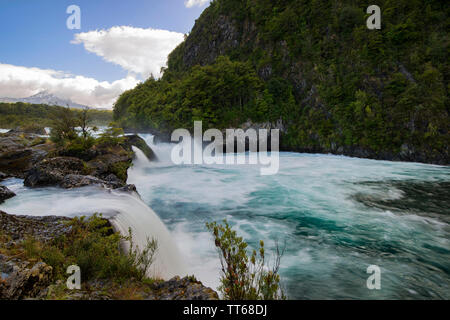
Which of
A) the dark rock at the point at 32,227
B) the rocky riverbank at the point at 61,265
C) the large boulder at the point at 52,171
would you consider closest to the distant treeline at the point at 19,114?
the large boulder at the point at 52,171

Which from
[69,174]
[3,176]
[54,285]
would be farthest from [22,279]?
[3,176]

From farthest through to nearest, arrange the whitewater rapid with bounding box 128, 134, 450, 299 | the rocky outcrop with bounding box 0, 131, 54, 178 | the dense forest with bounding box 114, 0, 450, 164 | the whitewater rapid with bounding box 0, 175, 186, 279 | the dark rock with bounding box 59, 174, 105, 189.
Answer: the dense forest with bounding box 114, 0, 450, 164 → the rocky outcrop with bounding box 0, 131, 54, 178 → the dark rock with bounding box 59, 174, 105, 189 → the whitewater rapid with bounding box 0, 175, 186, 279 → the whitewater rapid with bounding box 128, 134, 450, 299

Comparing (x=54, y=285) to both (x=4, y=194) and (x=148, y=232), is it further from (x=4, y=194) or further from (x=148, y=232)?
(x=4, y=194)

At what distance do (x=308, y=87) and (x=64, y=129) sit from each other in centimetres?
3121

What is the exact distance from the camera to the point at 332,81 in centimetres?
2866

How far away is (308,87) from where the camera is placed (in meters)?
32.0

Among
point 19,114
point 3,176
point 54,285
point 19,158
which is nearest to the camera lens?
point 54,285

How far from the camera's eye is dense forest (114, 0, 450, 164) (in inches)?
804

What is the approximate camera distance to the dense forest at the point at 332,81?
20422mm

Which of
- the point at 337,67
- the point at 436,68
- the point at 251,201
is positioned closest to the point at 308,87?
the point at 337,67

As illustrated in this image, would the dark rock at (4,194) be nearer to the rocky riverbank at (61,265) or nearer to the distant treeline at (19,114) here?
the rocky riverbank at (61,265)

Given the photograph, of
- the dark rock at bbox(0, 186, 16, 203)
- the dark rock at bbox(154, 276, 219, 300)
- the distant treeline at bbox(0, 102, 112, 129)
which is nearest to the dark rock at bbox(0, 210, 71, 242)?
the dark rock at bbox(154, 276, 219, 300)

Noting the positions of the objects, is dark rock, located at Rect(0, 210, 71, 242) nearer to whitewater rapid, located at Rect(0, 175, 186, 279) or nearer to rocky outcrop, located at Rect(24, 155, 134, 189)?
whitewater rapid, located at Rect(0, 175, 186, 279)

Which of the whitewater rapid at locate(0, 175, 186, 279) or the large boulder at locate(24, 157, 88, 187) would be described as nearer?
the whitewater rapid at locate(0, 175, 186, 279)
